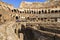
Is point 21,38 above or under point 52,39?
under

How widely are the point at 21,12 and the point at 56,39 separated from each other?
191 feet

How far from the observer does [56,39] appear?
848cm

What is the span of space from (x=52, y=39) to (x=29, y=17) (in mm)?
52604

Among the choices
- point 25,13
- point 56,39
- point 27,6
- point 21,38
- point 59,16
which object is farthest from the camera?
point 27,6

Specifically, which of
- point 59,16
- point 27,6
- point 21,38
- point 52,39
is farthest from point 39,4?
point 52,39

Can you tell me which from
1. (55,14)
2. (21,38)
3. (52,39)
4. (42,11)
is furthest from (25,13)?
(52,39)

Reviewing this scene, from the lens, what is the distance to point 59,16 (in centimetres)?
5900

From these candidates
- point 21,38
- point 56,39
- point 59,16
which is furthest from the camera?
point 59,16

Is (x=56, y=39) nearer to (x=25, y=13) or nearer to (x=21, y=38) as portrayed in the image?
(x=21, y=38)

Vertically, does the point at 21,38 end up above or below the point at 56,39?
below

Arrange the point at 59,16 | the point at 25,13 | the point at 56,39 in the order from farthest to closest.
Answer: the point at 25,13 → the point at 59,16 → the point at 56,39

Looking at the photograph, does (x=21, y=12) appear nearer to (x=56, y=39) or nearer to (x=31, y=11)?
Result: (x=31, y=11)

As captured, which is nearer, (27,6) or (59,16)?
(59,16)

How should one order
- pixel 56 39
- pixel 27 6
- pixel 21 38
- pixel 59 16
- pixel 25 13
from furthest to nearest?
pixel 27 6, pixel 25 13, pixel 59 16, pixel 21 38, pixel 56 39
